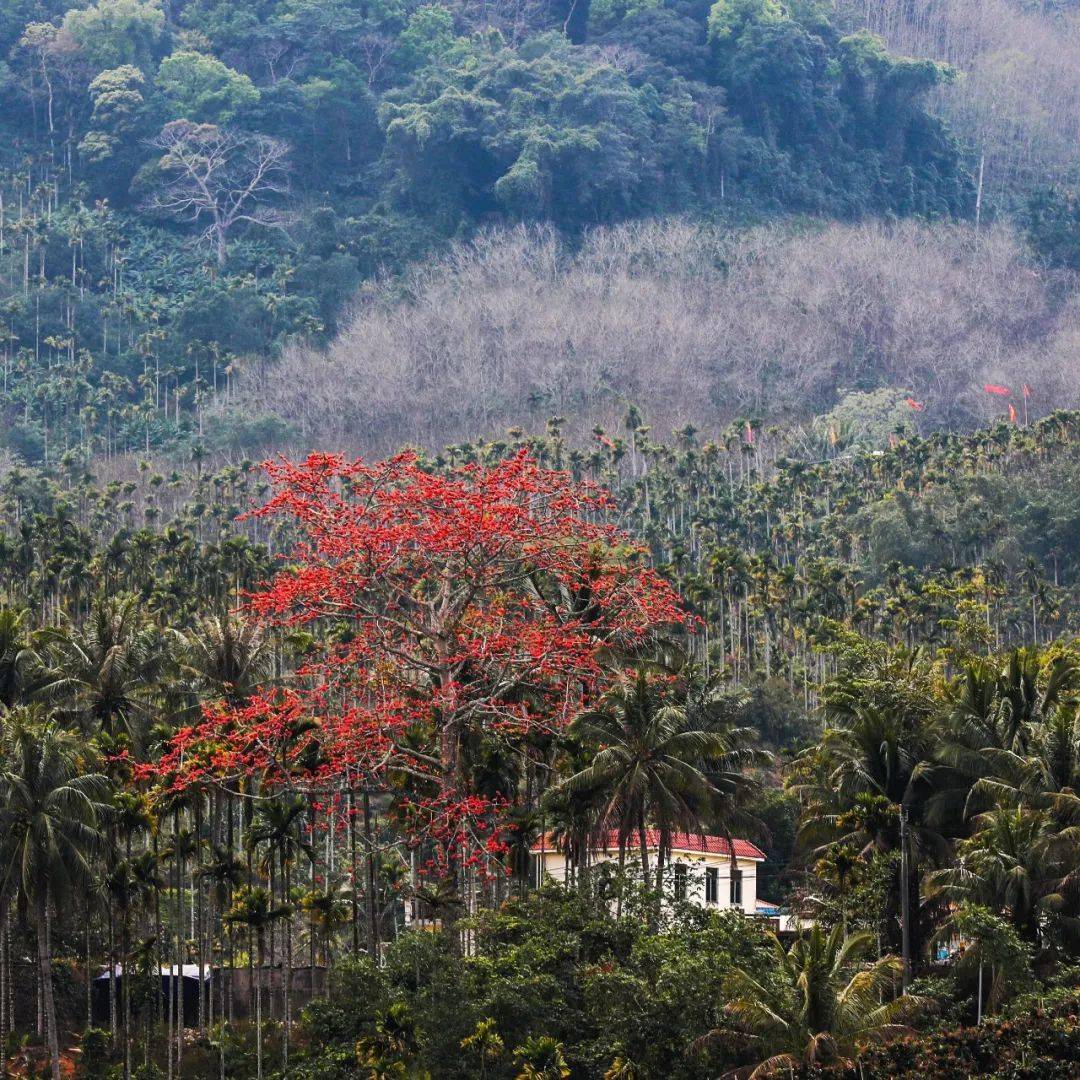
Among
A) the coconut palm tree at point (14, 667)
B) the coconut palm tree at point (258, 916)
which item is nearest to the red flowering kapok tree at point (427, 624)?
the coconut palm tree at point (258, 916)

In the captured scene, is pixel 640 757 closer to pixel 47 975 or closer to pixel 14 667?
pixel 47 975

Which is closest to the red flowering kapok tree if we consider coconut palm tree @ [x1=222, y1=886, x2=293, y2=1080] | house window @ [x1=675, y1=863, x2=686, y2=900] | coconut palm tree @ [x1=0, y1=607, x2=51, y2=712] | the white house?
coconut palm tree @ [x1=222, y1=886, x2=293, y2=1080]

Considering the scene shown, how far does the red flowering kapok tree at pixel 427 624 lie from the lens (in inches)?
2197

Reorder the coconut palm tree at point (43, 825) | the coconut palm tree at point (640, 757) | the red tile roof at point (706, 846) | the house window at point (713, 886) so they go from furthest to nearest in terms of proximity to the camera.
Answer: the red tile roof at point (706, 846) < the house window at point (713, 886) < the coconut palm tree at point (640, 757) < the coconut palm tree at point (43, 825)

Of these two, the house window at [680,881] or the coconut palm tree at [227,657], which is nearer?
the house window at [680,881]

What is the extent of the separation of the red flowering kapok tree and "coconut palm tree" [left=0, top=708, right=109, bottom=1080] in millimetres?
3519

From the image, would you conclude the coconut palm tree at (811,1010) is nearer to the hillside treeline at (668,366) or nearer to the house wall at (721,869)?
the house wall at (721,869)

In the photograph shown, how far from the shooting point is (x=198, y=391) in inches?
7495

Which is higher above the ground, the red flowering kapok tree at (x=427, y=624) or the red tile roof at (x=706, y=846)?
the red flowering kapok tree at (x=427, y=624)

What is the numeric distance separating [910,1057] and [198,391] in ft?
490

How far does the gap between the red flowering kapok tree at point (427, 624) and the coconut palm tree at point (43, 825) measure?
3519 millimetres

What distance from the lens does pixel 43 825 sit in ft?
193

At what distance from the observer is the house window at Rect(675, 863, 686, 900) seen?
5999 centimetres

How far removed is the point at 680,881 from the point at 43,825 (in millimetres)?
17742
